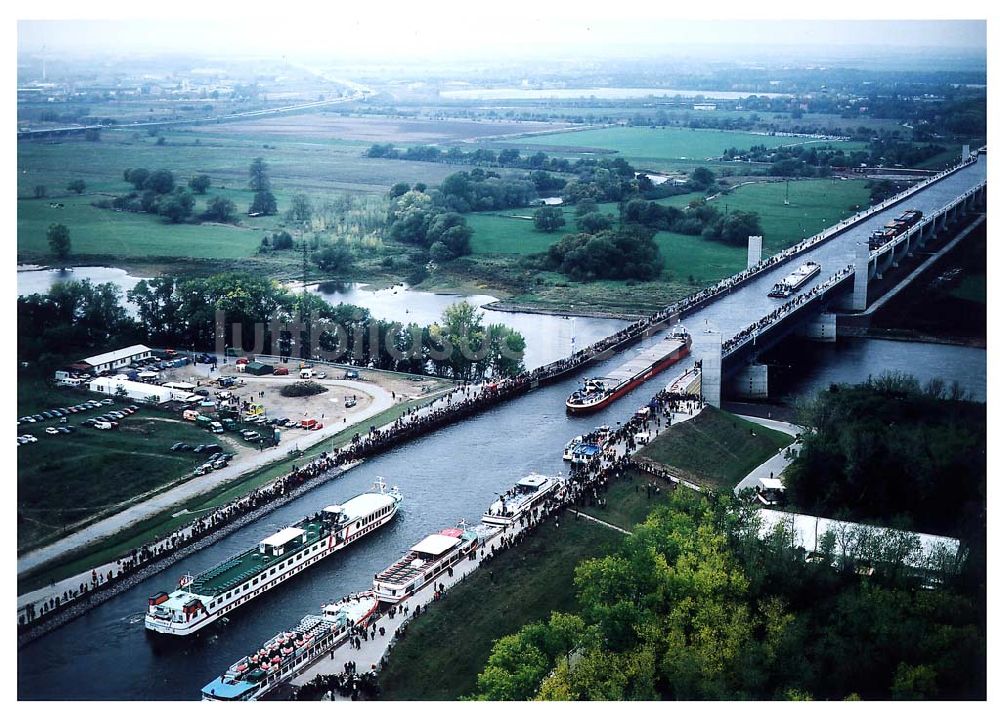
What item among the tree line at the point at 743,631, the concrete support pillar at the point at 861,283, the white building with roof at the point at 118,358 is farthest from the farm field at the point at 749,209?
the tree line at the point at 743,631

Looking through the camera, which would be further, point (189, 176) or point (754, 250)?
point (754, 250)

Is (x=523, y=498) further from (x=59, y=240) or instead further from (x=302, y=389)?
(x=59, y=240)

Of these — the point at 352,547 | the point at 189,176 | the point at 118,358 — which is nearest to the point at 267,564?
the point at 352,547

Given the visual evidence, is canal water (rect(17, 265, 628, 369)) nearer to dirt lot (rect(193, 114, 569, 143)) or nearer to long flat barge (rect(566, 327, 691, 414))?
long flat barge (rect(566, 327, 691, 414))

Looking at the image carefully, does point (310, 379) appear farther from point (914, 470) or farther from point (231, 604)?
point (914, 470)

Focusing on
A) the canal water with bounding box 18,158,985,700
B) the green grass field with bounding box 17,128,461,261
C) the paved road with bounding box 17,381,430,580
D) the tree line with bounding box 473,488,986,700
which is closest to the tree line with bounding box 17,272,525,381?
the green grass field with bounding box 17,128,461,261
